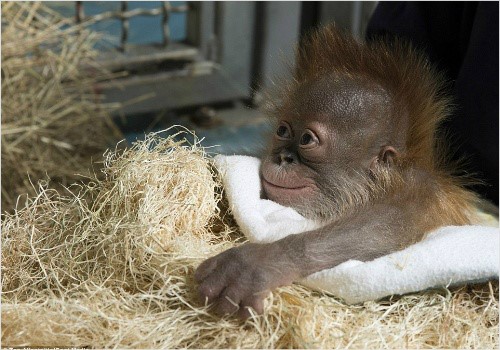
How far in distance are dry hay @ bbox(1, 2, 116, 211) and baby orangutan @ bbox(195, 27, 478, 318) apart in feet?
4.05

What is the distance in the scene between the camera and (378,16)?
2369 mm

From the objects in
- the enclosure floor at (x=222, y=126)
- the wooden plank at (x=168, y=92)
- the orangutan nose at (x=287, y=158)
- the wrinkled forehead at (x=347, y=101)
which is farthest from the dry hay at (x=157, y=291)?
the wooden plank at (x=168, y=92)

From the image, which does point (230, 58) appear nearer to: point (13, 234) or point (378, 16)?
point (378, 16)

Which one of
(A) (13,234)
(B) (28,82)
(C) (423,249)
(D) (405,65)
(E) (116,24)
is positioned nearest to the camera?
(C) (423,249)

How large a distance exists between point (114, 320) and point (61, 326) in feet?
0.29

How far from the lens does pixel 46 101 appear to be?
2904 mm

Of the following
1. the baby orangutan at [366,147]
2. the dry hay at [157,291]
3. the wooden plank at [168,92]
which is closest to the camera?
the dry hay at [157,291]

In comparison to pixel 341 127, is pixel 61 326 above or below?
below

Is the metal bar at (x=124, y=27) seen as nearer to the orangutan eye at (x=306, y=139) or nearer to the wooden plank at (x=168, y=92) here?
the wooden plank at (x=168, y=92)

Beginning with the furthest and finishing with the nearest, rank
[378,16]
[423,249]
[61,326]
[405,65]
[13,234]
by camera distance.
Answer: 1. [378,16]
2. [405,65]
3. [13,234]
4. [423,249]
5. [61,326]

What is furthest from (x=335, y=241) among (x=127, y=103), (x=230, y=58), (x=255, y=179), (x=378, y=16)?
(x=230, y=58)

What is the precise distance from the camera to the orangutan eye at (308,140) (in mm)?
1692

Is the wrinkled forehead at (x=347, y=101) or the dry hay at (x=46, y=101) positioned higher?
the wrinkled forehead at (x=347, y=101)

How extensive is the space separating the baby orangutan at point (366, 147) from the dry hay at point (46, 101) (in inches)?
48.6
